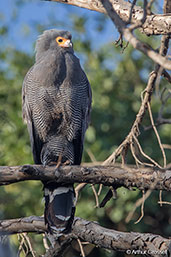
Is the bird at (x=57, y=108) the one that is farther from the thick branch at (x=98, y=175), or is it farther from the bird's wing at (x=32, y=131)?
the thick branch at (x=98, y=175)

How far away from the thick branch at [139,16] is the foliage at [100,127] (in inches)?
83.5

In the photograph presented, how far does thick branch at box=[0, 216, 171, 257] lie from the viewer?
270 centimetres

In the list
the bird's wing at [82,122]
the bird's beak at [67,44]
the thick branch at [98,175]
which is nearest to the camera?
the thick branch at [98,175]

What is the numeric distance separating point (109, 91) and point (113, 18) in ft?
14.4

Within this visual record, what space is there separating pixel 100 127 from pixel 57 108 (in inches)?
84.6

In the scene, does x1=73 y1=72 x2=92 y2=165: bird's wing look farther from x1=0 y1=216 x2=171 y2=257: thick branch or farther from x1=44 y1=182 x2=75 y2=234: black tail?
x1=0 y1=216 x2=171 y2=257: thick branch

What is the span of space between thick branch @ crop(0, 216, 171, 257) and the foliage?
1.55m

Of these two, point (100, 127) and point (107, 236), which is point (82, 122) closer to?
point (107, 236)

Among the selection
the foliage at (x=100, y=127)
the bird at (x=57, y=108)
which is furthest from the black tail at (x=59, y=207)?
the foliage at (x=100, y=127)

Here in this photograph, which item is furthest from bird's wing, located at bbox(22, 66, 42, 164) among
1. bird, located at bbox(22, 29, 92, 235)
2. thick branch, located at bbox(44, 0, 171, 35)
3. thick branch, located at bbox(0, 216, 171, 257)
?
thick branch, located at bbox(44, 0, 171, 35)

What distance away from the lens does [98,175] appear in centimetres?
268

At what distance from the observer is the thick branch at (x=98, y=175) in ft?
8.46

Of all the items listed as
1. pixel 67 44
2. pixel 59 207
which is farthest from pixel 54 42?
pixel 59 207

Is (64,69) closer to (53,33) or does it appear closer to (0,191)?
(53,33)
